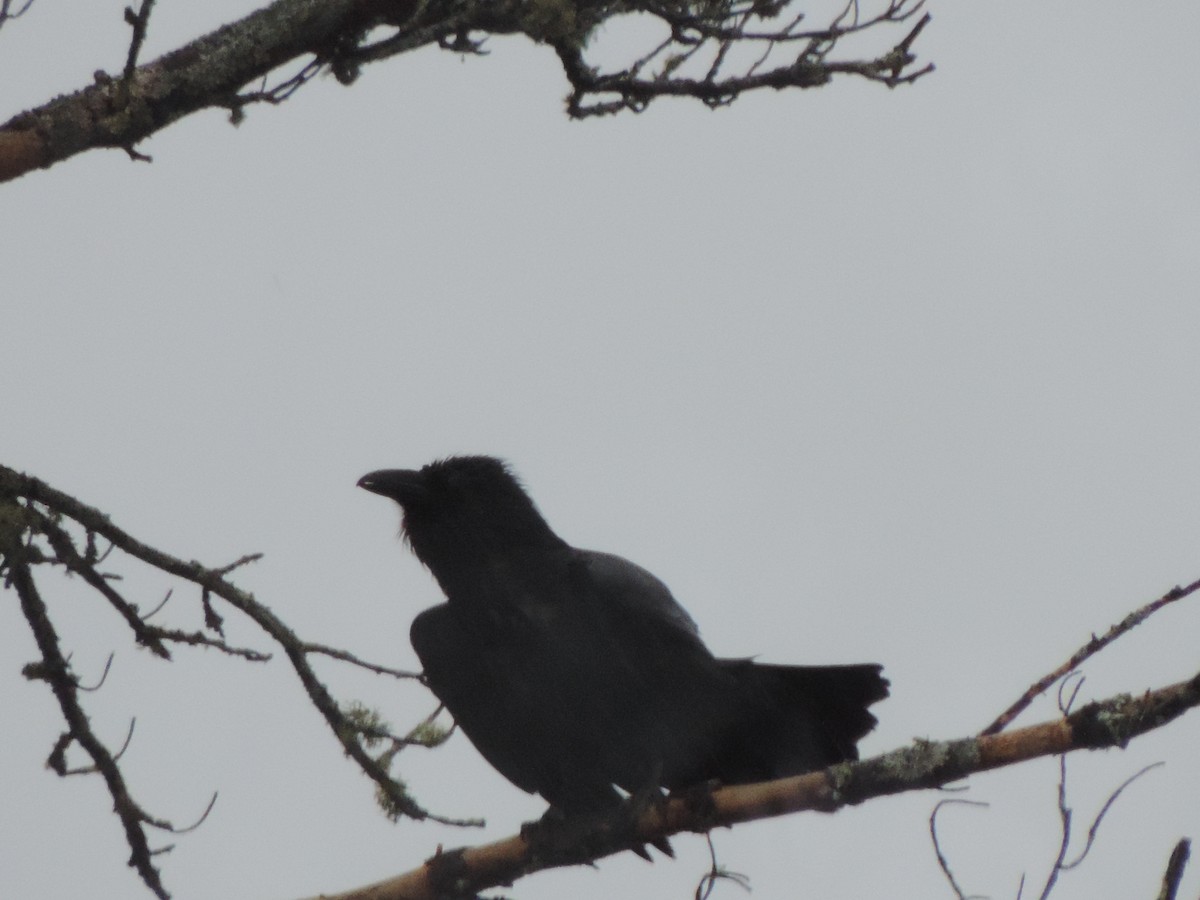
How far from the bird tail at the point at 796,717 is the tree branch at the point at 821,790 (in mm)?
744

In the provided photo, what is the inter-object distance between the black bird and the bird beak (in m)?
0.59

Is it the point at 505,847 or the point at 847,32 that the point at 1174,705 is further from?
the point at 847,32

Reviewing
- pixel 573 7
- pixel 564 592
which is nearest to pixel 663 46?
pixel 573 7

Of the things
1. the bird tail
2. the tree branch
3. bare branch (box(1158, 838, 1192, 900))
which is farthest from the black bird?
bare branch (box(1158, 838, 1192, 900))

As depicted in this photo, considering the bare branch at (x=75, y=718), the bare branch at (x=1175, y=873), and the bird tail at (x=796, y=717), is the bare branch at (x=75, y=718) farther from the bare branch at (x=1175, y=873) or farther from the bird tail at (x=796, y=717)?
the bare branch at (x=1175, y=873)

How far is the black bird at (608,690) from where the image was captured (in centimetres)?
523

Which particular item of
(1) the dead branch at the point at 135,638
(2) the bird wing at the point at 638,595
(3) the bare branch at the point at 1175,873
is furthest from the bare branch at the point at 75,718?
(3) the bare branch at the point at 1175,873

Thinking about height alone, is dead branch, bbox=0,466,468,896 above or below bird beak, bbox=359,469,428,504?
below

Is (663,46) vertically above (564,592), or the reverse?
(663,46)

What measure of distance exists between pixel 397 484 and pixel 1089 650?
3.53 metres

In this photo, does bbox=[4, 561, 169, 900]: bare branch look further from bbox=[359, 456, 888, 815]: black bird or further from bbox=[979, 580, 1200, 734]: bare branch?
bbox=[979, 580, 1200, 734]: bare branch

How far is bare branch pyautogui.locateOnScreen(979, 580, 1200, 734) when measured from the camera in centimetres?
323

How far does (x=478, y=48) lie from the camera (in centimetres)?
464

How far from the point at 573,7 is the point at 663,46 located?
33cm
